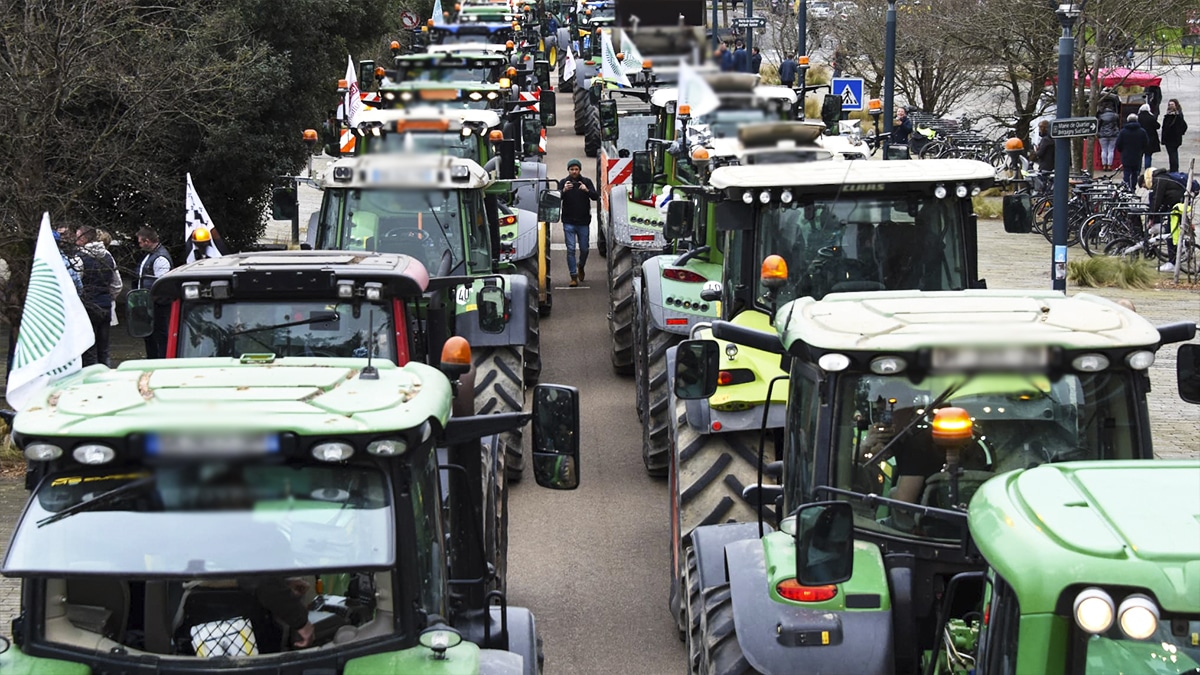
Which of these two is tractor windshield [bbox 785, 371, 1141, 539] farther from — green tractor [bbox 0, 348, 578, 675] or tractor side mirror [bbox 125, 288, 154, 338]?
tractor side mirror [bbox 125, 288, 154, 338]

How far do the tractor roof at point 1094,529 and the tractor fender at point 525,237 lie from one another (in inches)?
469

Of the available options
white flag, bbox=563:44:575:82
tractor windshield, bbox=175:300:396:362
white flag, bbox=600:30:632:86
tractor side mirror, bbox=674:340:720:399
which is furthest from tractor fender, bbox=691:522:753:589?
white flag, bbox=563:44:575:82

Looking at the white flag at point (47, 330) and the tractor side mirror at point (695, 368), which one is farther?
the white flag at point (47, 330)

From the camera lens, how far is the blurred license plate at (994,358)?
2.79 m

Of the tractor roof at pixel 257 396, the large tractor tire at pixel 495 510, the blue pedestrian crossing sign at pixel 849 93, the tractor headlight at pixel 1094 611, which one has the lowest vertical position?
the large tractor tire at pixel 495 510

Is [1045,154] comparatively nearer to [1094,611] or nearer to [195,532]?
→ [195,532]

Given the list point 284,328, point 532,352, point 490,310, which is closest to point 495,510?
point 284,328

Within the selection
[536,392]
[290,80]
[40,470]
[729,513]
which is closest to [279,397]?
[40,470]

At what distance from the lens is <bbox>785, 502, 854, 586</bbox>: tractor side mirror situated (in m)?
5.43

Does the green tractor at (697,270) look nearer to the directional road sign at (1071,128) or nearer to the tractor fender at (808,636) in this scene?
the directional road sign at (1071,128)

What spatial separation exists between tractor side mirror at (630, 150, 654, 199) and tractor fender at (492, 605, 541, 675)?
34.4 ft

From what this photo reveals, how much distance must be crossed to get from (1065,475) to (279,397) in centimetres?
243

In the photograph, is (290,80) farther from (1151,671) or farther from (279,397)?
(1151,671)

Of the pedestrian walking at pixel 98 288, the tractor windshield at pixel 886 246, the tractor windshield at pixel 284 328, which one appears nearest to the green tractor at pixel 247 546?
the tractor windshield at pixel 284 328
